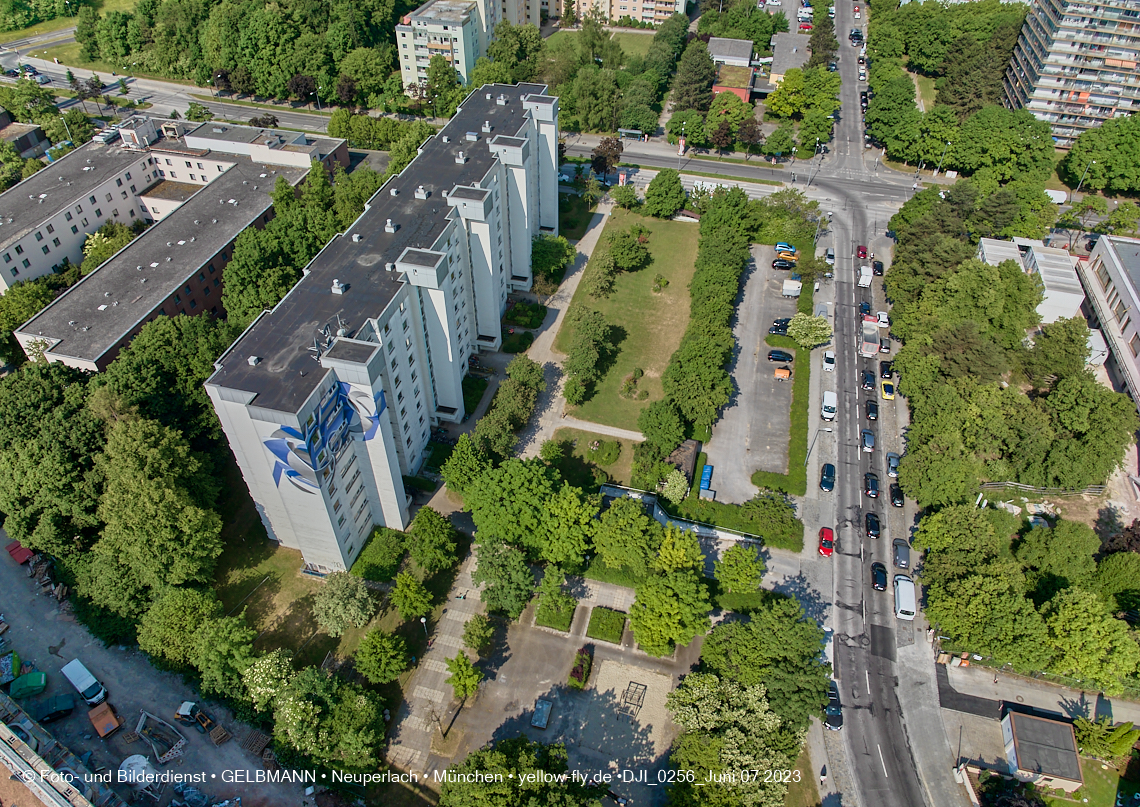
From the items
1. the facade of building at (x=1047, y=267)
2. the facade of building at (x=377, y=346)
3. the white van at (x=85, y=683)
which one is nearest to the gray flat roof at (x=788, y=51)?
the facade of building at (x=1047, y=267)

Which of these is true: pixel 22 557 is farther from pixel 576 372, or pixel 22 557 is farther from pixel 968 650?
pixel 968 650

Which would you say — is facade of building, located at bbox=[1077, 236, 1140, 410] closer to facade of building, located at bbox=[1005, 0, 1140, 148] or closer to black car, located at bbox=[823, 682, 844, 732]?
facade of building, located at bbox=[1005, 0, 1140, 148]

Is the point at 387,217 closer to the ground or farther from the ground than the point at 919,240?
farther from the ground

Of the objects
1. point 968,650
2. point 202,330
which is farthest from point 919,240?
point 202,330

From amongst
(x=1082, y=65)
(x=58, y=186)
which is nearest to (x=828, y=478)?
(x=1082, y=65)

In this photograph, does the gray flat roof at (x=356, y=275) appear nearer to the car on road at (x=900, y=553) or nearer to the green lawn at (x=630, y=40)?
the car on road at (x=900, y=553)

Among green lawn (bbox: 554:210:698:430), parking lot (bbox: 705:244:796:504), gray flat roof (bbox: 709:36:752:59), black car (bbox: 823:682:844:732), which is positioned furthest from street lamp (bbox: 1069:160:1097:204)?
black car (bbox: 823:682:844:732)

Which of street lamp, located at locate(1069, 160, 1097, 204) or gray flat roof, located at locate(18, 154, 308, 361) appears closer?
gray flat roof, located at locate(18, 154, 308, 361)
